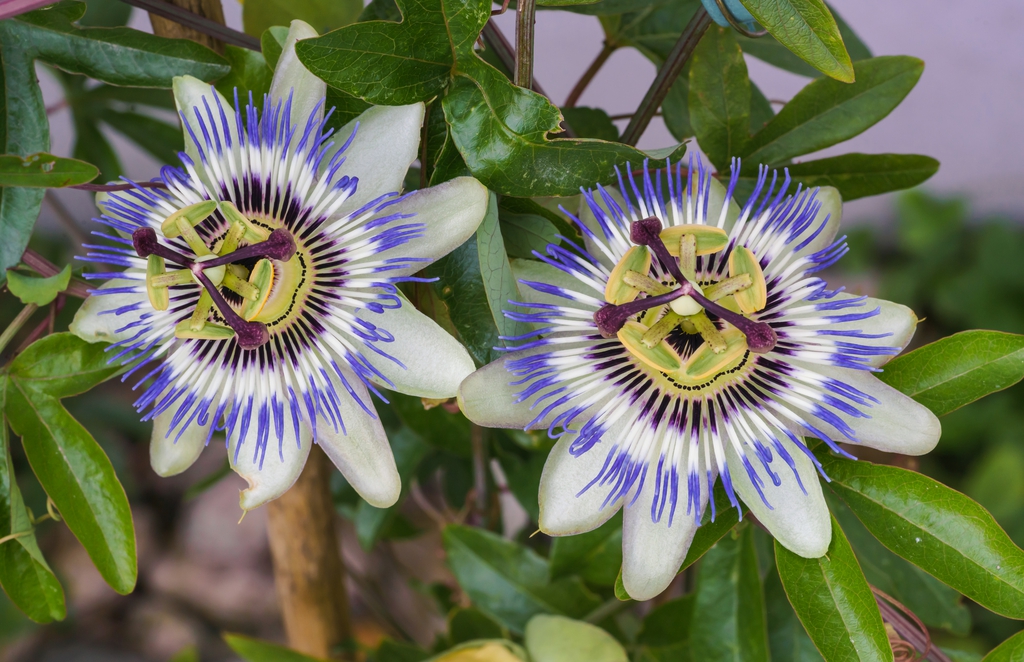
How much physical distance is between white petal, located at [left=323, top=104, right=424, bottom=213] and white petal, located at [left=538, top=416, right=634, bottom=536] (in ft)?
0.93

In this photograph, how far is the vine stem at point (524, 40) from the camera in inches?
28.4

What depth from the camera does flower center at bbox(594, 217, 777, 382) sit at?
2.38ft

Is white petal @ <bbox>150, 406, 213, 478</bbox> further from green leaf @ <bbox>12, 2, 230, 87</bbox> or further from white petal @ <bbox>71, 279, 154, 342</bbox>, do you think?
green leaf @ <bbox>12, 2, 230, 87</bbox>

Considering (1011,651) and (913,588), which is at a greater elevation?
(1011,651)

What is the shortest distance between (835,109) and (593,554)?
26.0 inches

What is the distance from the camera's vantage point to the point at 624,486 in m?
0.77

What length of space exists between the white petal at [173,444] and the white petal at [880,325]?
0.57 metres

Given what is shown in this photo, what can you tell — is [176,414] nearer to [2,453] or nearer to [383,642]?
[2,453]

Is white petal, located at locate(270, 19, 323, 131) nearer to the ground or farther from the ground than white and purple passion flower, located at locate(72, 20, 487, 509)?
farther from the ground

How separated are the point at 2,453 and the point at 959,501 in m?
0.94

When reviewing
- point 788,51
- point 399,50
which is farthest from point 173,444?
point 788,51

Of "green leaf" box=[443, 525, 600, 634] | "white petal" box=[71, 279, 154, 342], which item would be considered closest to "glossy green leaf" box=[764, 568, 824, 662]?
"green leaf" box=[443, 525, 600, 634]

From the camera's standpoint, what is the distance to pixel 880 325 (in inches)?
30.1

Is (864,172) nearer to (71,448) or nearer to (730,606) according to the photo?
(730,606)
